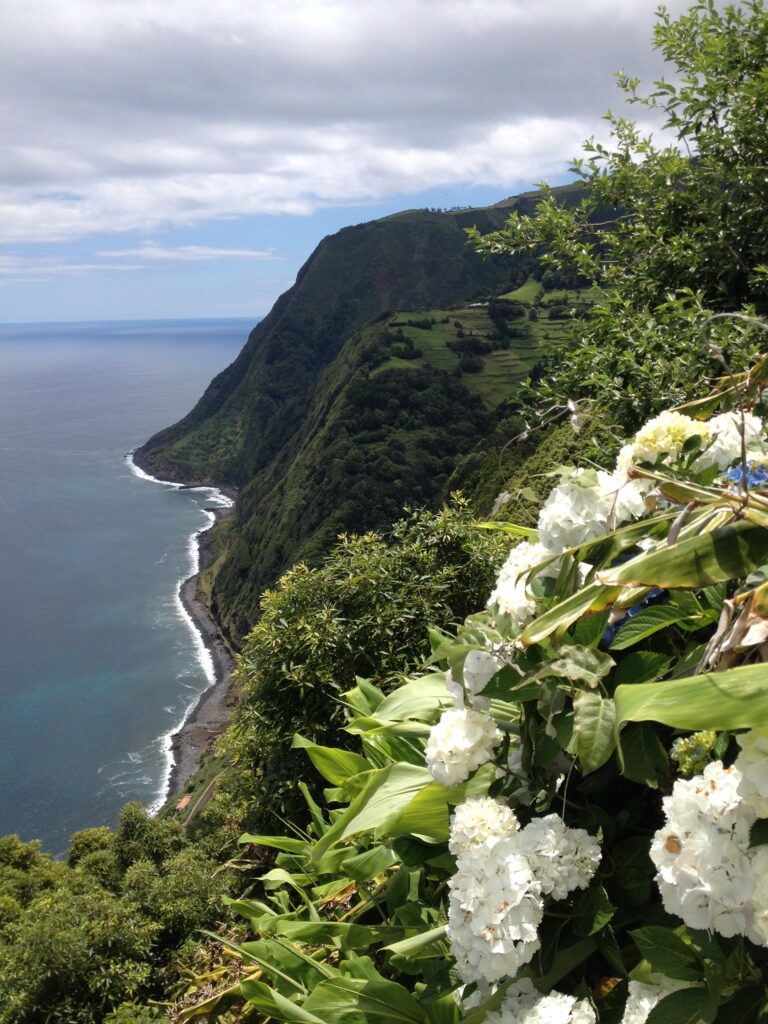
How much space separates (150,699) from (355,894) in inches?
2643

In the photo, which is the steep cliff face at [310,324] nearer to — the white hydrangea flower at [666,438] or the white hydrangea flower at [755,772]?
the white hydrangea flower at [666,438]

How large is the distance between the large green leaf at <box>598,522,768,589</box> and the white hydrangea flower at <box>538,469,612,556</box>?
9.5 inches

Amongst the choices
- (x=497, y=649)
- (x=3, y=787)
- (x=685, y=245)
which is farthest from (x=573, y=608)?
(x=3, y=787)

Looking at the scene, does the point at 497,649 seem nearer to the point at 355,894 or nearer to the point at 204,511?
the point at 355,894

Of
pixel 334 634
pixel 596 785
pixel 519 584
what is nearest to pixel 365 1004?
pixel 596 785

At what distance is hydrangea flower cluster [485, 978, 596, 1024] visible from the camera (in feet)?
4.26

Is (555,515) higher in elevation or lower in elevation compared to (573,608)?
higher

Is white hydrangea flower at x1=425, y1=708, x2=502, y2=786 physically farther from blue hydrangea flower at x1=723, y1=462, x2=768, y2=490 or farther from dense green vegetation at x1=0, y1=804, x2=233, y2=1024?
dense green vegetation at x1=0, y1=804, x2=233, y2=1024

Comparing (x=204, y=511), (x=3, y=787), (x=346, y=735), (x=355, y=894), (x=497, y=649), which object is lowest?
(x=3, y=787)

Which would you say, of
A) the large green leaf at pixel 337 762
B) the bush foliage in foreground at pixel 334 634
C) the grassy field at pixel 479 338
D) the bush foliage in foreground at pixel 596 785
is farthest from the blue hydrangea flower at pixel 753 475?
the grassy field at pixel 479 338

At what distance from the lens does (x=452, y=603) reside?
5.11 meters

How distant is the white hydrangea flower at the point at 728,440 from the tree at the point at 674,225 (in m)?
1.89

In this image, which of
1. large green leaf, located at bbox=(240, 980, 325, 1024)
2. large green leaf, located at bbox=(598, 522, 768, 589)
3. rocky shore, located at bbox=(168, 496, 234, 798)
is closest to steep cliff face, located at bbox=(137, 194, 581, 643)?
rocky shore, located at bbox=(168, 496, 234, 798)

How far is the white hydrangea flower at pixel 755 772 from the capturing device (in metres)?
1.03
